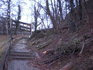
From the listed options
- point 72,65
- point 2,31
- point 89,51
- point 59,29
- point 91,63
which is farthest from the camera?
point 2,31

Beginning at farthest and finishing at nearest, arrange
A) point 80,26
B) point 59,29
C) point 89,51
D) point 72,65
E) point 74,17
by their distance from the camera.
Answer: point 59,29 < point 74,17 < point 80,26 < point 89,51 < point 72,65

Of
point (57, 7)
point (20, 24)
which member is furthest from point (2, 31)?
point (57, 7)

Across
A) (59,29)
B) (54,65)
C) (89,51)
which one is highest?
(59,29)

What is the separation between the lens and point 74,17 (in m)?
16.6

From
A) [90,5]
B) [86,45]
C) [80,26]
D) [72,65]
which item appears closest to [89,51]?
[86,45]

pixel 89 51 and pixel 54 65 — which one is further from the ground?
pixel 89 51

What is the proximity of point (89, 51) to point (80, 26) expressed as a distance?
6.98 meters

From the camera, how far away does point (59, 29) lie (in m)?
19.7

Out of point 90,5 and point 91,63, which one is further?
point 90,5

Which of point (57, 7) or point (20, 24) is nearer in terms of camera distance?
point (57, 7)

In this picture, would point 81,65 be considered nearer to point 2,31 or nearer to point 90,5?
point 90,5

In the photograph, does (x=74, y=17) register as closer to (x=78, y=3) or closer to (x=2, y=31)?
(x=78, y=3)

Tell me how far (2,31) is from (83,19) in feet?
80.8

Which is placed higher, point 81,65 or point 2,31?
point 2,31
